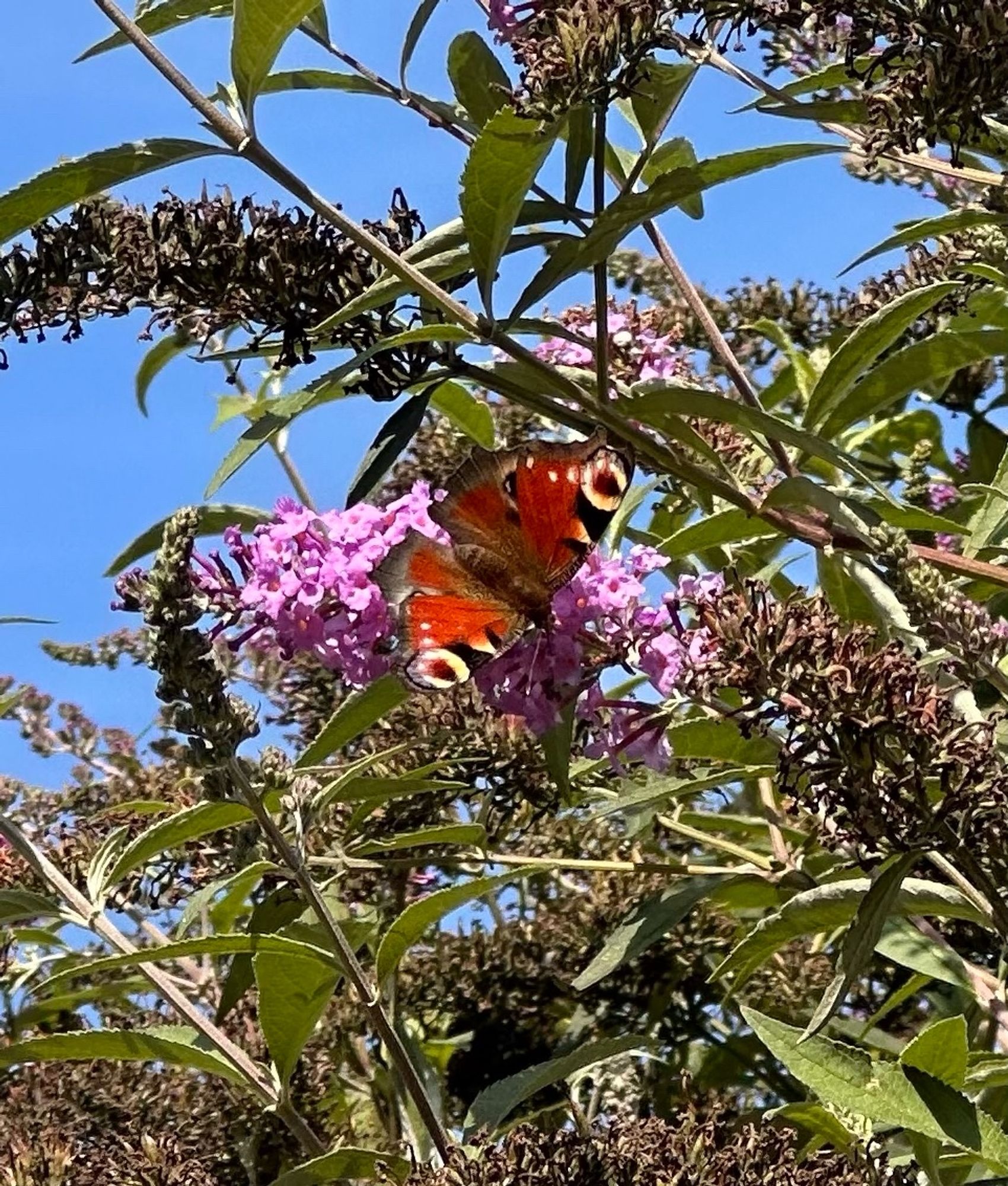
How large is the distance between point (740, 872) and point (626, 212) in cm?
89

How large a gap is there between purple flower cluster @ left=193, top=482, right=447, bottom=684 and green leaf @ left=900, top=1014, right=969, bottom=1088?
79cm

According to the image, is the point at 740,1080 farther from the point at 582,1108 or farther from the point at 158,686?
the point at 158,686

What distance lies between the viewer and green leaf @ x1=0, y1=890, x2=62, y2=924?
1879 mm

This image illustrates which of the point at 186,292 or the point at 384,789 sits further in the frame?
the point at 384,789

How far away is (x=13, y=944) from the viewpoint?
2.42 m

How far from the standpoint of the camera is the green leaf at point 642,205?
1.53 meters

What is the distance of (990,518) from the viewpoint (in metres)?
1.93

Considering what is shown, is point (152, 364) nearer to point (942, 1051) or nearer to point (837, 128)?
point (837, 128)

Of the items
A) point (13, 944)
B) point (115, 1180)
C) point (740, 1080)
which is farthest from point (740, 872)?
point (13, 944)

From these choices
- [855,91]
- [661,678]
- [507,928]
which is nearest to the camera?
[661,678]

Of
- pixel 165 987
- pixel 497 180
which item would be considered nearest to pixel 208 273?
pixel 497 180

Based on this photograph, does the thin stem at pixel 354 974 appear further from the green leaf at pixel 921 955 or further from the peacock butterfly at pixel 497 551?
the green leaf at pixel 921 955

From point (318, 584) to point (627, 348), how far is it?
0.66 meters

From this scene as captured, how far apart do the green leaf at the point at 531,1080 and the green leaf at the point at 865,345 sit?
0.77 metres
